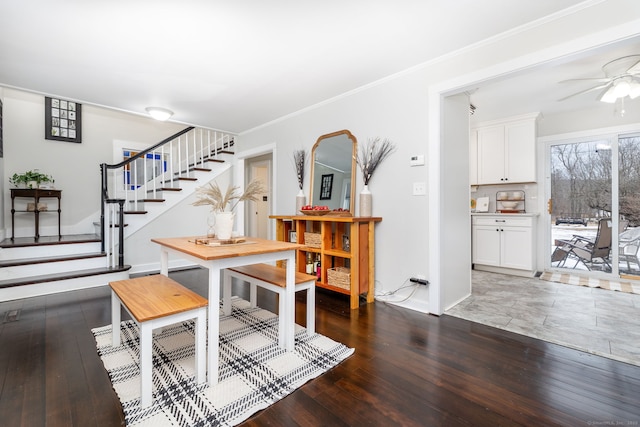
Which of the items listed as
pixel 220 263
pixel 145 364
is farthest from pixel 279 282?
pixel 145 364

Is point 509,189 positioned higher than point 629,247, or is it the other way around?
point 509,189

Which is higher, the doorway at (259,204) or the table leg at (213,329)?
the doorway at (259,204)

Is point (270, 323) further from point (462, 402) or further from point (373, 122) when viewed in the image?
point (373, 122)

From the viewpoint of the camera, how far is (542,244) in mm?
4562

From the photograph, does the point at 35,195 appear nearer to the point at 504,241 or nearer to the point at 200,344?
the point at 200,344

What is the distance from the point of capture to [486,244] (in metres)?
4.55

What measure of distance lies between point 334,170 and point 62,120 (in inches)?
183

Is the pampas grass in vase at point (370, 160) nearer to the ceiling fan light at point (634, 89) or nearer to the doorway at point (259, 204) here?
the ceiling fan light at point (634, 89)

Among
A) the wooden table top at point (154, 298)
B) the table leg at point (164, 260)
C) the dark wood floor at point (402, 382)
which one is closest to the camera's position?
the dark wood floor at point (402, 382)

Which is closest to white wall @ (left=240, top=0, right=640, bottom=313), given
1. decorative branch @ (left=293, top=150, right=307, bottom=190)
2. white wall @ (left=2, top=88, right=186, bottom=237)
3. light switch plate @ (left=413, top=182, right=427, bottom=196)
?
light switch plate @ (left=413, top=182, right=427, bottom=196)

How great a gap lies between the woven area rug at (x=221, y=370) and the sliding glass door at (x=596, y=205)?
4345 mm

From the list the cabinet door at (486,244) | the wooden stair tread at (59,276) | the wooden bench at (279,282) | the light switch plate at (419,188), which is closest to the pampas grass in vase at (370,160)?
the light switch plate at (419,188)

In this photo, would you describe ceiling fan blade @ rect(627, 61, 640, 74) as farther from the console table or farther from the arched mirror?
the console table

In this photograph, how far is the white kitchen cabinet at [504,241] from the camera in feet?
13.7
